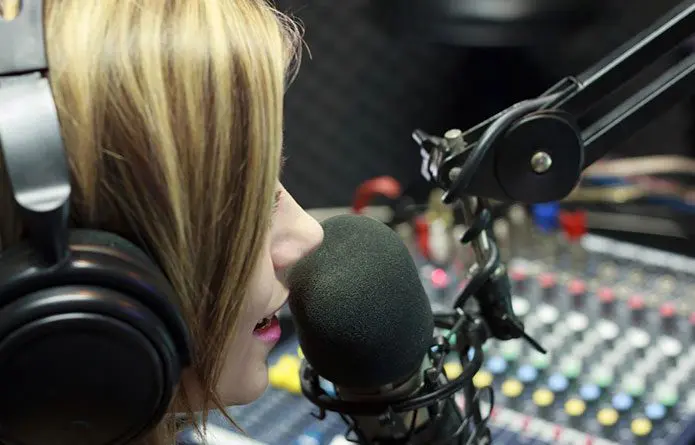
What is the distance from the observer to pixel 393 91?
1.50 metres

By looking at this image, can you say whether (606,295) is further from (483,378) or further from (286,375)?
(286,375)

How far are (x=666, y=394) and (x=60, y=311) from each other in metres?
0.74

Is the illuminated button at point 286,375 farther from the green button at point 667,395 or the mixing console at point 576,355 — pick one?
the green button at point 667,395

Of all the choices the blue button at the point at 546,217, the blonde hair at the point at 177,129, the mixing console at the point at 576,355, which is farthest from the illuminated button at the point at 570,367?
the blonde hair at the point at 177,129

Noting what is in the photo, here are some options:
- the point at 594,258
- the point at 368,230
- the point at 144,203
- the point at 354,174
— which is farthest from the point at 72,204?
the point at 354,174

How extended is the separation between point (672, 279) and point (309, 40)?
0.67 m

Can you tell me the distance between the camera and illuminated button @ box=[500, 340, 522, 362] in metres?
1.04

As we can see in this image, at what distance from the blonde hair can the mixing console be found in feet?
1.21

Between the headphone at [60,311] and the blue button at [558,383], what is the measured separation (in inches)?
24.4

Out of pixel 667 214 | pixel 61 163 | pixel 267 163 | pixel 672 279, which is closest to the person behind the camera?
pixel 61 163

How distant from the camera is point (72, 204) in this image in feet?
1.60

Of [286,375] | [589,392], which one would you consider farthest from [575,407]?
[286,375]

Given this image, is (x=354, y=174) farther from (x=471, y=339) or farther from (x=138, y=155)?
(x=138, y=155)

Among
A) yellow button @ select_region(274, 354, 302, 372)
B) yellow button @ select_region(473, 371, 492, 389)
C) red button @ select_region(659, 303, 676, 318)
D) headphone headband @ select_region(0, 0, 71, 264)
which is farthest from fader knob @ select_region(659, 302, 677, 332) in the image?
headphone headband @ select_region(0, 0, 71, 264)
